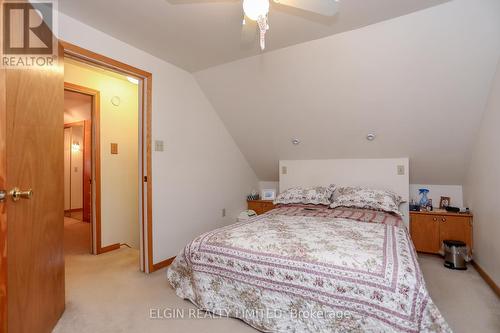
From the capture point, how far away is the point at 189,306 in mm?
→ 2072

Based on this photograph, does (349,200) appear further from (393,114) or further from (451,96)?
(451,96)

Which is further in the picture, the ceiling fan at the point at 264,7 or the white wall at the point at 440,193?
the white wall at the point at 440,193

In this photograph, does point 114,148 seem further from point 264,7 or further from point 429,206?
point 429,206

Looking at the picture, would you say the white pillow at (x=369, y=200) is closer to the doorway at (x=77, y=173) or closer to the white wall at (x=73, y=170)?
the doorway at (x=77, y=173)

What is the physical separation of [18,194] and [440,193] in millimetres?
4418

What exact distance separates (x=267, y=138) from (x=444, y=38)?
2272 millimetres

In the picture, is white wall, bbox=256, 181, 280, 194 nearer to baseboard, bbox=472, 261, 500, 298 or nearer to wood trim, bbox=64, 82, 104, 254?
wood trim, bbox=64, 82, 104, 254

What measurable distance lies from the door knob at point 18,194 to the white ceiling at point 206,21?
53.9 inches

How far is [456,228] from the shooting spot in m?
3.09

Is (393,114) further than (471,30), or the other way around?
(393,114)

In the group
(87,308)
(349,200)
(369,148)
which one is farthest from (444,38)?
(87,308)

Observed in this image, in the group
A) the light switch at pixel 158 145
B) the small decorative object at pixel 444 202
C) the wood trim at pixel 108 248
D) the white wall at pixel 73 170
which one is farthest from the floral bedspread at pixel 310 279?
the white wall at pixel 73 170

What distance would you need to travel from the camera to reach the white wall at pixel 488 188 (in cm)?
231
